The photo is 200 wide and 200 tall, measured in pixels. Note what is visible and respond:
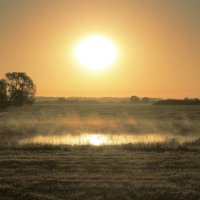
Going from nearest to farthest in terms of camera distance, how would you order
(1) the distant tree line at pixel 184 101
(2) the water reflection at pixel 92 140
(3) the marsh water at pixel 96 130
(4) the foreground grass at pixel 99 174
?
1. (4) the foreground grass at pixel 99 174
2. (2) the water reflection at pixel 92 140
3. (3) the marsh water at pixel 96 130
4. (1) the distant tree line at pixel 184 101

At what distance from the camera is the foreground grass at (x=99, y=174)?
18.2 m

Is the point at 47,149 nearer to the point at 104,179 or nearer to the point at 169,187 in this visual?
the point at 104,179

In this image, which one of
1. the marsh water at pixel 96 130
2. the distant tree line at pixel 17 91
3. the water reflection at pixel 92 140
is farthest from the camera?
the distant tree line at pixel 17 91

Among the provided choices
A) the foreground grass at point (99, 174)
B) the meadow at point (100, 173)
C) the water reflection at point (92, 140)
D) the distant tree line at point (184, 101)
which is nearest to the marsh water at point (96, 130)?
the water reflection at point (92, 140)

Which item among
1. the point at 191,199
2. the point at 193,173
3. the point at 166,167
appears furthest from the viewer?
the point at 166,167

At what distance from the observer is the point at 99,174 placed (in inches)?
875

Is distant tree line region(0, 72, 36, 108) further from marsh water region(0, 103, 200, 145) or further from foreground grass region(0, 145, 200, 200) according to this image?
foreground grass region(0, 145, 200, 200)

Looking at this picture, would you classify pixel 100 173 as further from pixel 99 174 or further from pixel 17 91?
pixel 17 91

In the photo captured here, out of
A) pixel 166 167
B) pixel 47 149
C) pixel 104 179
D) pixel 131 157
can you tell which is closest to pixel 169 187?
pixel 104 179

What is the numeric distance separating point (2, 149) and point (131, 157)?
9.85 metres

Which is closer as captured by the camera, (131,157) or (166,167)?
(166,167)

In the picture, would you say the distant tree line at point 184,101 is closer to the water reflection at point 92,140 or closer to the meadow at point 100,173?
the water reflection at point 92,140

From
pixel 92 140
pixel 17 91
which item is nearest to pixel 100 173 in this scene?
pixel 92 140

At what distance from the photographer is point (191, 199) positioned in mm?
17578
